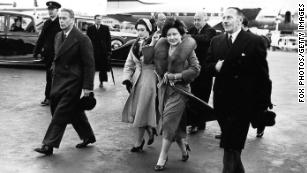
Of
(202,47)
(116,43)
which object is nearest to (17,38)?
(116,43)

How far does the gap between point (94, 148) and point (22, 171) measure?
53.1 inches

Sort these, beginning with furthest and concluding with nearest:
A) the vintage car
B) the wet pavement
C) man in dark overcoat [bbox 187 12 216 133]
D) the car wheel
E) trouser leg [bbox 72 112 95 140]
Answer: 1. the car wheel
2. the vintage car
3. man in dark overcoat [bbox 187 12 216 133]
4. trouser leg [bbox 72 112 95 140]
5. the wet pavement

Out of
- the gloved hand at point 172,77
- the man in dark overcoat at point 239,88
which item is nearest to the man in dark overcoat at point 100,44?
the gloved hand at point 172,77

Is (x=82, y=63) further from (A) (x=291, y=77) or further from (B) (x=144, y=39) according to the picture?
(A) (x=291, y=77)

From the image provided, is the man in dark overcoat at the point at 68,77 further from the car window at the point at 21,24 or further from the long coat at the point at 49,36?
the car window at the point at 21,24

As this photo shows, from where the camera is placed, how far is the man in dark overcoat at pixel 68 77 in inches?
232

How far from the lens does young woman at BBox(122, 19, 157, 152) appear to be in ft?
19.9

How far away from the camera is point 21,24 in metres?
16.4

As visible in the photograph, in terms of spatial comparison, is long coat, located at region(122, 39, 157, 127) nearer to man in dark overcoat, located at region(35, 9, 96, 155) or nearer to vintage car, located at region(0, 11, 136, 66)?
man in dark overcoat, located at region(35, 9, 96, 155)

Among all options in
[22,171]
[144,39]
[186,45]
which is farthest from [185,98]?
[22,171]

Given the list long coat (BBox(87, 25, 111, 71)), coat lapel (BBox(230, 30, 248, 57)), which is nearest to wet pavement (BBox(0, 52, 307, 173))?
coat lapel (BBox(230, 30, 248, 57))

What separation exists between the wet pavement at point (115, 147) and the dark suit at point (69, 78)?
1.41 ft

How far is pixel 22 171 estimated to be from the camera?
5168 mm

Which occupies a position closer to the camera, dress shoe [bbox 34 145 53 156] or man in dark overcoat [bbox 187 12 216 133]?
dress shoe [bbox 34 145 53 156]
